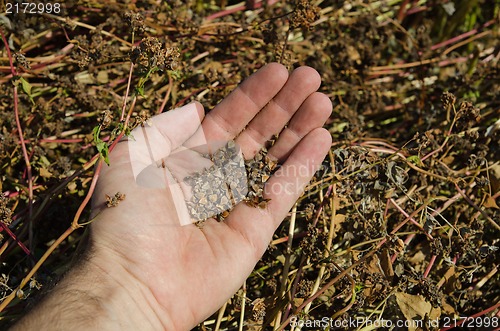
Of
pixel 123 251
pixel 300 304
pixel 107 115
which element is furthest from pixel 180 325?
pixel 107 115

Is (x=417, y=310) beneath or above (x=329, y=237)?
beneath

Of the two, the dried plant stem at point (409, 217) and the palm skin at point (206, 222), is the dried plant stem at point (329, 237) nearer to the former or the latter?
the palm skin at point (206, 222)

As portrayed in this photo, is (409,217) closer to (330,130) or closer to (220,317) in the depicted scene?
(330,130)

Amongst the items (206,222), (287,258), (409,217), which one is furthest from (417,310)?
(206,222)

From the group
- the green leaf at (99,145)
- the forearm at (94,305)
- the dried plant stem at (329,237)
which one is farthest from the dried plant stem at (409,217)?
the green leaf at (99,145)

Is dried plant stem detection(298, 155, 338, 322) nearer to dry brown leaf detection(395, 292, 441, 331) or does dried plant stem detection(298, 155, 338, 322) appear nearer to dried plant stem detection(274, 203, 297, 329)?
dried plant stem detection(274, 203, 297, 329)

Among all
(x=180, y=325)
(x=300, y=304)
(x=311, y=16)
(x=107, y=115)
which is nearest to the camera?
(x=107, y=115)

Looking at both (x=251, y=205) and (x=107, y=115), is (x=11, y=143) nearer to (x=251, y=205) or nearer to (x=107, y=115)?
(x=107, y=115)

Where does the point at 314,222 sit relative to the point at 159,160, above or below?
below
